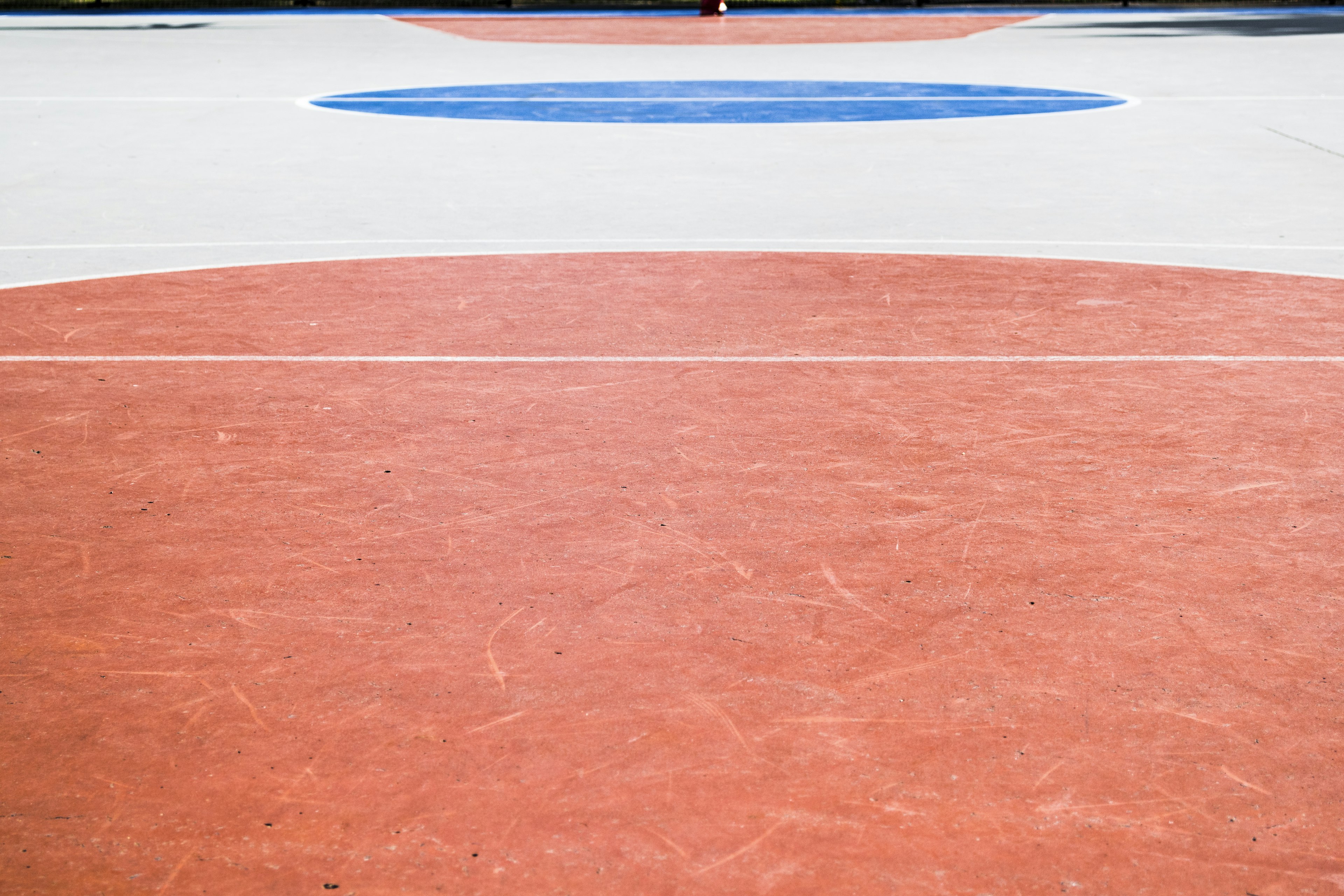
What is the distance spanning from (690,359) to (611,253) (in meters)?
2.21

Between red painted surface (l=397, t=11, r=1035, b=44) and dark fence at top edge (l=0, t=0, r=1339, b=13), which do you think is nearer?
red painted surface (l=397, t=11, r=1035, b=44)

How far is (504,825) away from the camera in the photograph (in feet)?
9.51

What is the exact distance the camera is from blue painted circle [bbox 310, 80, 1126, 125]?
14258 mm

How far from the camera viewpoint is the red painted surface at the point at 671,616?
2.86m

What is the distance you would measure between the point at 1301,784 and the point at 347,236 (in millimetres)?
6856

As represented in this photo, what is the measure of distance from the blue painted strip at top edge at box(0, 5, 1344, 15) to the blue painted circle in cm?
1170

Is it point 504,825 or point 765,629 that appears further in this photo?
point 765,629

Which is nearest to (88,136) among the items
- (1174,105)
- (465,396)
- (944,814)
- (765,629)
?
(465,396)

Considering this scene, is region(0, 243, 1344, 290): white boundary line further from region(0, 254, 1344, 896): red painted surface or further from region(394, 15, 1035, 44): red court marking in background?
region(394, 15, 1035, 44): red court marking in background

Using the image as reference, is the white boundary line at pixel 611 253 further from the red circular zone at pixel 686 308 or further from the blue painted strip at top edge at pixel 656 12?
the blue painted strip at top edge at pixel 656 12

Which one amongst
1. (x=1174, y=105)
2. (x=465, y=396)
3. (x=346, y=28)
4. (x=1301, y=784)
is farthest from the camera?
(x=346, y=28)

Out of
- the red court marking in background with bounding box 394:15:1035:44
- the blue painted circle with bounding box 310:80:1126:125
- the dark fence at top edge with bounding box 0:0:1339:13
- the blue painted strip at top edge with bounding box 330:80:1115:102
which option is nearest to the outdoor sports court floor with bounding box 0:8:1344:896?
the blue painted circle with bounding box 310:80:1126:125

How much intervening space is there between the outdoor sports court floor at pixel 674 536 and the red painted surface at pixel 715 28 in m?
13.0

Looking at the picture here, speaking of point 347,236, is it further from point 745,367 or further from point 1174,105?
point 1174,105
